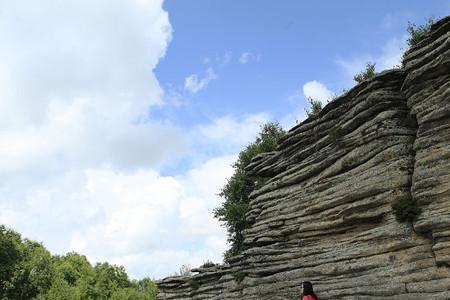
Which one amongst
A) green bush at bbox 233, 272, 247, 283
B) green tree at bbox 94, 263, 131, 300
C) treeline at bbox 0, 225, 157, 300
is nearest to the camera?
green bush at bbox 233, 272, 247, 283

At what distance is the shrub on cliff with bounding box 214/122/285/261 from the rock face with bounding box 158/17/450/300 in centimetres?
2151

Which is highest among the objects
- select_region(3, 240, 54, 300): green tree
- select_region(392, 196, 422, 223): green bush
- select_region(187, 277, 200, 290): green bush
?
select_region(3, 240, 54, 300): green tree

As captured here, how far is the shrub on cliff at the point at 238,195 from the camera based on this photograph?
156 feet

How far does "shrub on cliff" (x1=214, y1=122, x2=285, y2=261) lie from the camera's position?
47.5 metres

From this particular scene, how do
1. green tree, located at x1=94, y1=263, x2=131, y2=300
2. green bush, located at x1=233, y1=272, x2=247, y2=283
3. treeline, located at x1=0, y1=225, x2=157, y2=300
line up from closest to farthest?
green bush, located at x1=233, y1=272, x2=247, y2=283 → treeline, located at x1=0, y1=225, x2=157, y2=300 → green tree, located at x1=94, y1=263, x2=131, y2=300

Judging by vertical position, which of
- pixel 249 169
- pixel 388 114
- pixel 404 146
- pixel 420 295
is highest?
pixel 249 169

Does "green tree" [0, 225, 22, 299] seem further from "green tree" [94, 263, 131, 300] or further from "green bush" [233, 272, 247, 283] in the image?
"green bush" [233, 272, 247, 283]

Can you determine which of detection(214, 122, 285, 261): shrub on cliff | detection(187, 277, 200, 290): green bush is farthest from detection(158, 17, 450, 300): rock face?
detection(214, 122, 285, 261): shrub on cliff

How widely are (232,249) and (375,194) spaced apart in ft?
105

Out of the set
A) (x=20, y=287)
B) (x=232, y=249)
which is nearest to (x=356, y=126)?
(x=232, y=249)

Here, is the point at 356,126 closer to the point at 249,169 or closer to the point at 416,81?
the point at 416,81

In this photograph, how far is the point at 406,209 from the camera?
16.4m

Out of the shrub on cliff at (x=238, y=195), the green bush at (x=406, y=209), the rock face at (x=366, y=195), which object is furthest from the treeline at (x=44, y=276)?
the green bush at (x=406, y=209)

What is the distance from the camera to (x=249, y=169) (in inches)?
1120
